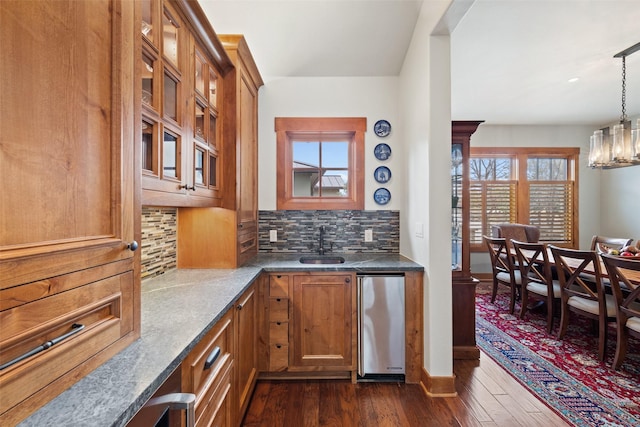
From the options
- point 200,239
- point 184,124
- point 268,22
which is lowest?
point 200,239

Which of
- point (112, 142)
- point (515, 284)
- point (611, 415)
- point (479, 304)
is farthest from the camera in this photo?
point (479, 304)

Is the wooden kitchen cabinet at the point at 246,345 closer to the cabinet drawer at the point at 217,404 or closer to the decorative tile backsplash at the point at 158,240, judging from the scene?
the cabinet drawer at the point at 217,404

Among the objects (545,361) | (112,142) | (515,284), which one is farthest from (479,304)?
(112,142)

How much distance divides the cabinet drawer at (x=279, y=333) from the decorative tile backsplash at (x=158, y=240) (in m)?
0.90

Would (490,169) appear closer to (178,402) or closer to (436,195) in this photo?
(436,195)

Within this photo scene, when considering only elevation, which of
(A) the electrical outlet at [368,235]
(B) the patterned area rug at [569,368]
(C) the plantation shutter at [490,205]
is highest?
(C) the plantation shutter at [490,205]

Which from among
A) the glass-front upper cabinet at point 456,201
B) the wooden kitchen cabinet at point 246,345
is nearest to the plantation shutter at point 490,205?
the glass-front upper cabinet at point 456,201

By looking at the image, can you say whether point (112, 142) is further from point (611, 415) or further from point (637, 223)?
point (637, 223)

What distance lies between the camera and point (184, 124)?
5.09 feet

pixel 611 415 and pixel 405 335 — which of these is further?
pixel 405 335

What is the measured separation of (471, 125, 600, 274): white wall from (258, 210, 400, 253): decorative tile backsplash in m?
3.27

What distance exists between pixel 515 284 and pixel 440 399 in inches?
91.8

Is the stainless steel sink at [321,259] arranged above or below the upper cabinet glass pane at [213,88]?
below

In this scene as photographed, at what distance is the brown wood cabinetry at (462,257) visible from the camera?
2617 mm
